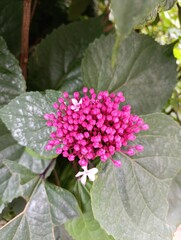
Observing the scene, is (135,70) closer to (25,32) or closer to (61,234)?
(25,32)

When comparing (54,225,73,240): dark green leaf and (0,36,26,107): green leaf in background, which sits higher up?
(0,36,26,107): green leaf in background

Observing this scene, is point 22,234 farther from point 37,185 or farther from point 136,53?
point 136,53

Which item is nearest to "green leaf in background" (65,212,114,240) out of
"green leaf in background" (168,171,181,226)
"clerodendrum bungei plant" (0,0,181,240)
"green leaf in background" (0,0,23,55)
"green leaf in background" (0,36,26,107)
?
"clerodendrum bungei plant" (0,0,181,240)

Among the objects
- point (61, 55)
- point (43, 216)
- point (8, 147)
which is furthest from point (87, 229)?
point (61, 55)

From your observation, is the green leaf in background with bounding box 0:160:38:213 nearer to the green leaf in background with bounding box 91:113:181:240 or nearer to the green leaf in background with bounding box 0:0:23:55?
the green leaf in background with bounding box 91:113:181:240

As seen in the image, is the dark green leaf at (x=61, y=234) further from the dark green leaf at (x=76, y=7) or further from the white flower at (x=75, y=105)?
the dark green leaf at (x=76, y=7)

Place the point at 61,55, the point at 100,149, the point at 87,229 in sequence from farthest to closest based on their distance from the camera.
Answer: the point at 61,55 < the point at 87,229 < the point at 100,149
